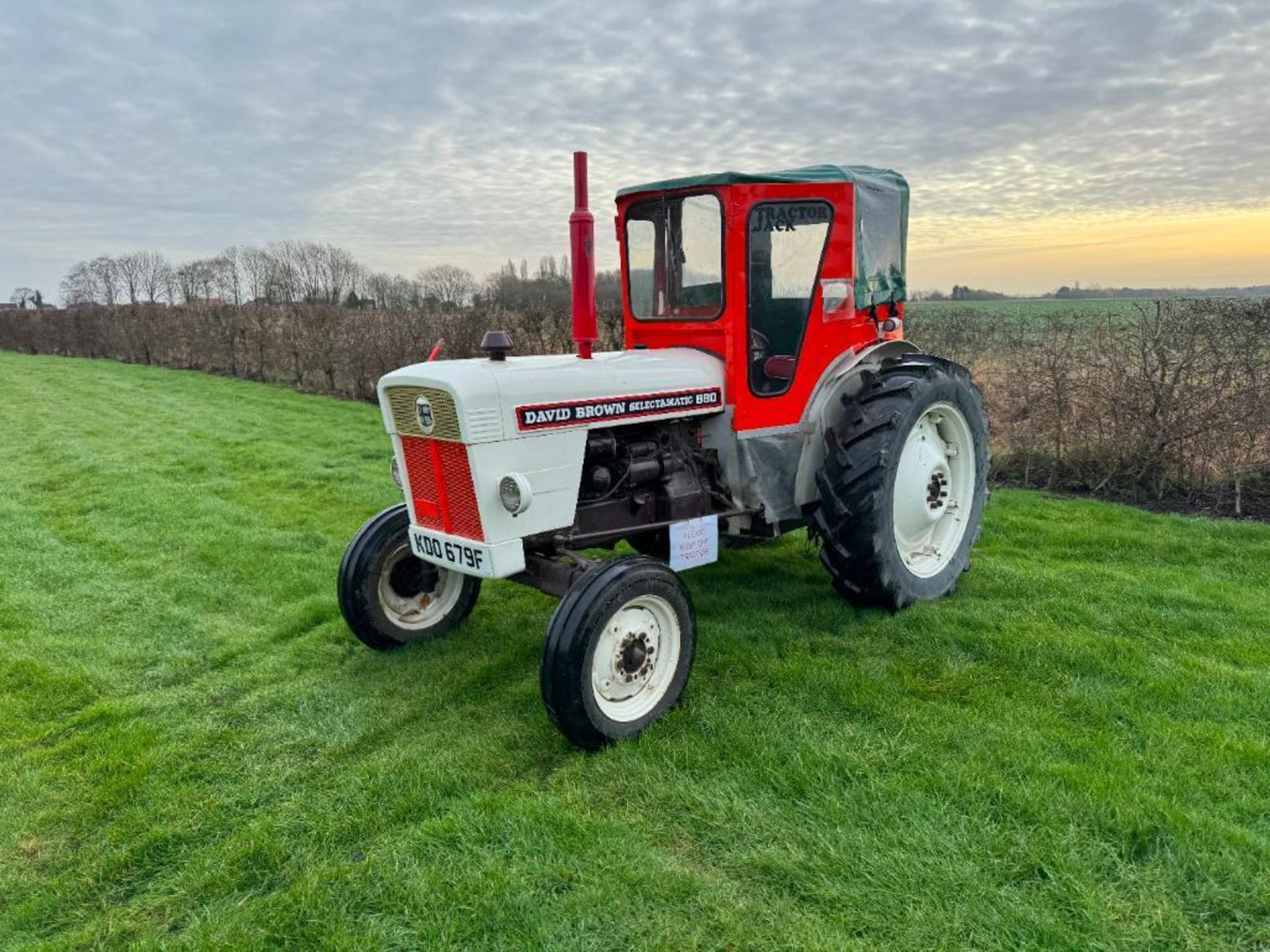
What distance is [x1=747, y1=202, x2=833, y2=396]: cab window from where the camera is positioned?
420cm

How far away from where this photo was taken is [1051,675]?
3809mm

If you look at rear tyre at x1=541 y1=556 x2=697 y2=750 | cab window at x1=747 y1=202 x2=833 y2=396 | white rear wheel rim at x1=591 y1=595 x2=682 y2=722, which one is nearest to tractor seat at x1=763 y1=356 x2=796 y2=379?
cab window at x1=747 y1=202 x2=833 y2=396

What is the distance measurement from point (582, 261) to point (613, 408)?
69 centimetres

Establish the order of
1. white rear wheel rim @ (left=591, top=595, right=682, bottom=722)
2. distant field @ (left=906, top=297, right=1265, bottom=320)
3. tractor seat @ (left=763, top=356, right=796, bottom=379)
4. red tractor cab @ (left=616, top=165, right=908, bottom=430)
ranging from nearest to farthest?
1. white rear wheel rim @ (left=591, top=595, right=682, bottom=722)
2. red tractor cab @ (left=616, top=165, right=908, bottom=430)
3. tractor seat @ (left=763, top=356, right=796, bottom=379)
4. distant field @ (left=906, top=297, right=1265, bottom=320)

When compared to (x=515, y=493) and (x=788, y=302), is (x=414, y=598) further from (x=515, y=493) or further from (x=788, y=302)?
(x=788, y=302)

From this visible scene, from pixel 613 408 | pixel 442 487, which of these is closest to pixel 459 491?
pixel 442 487

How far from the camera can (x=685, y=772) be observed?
3119mm

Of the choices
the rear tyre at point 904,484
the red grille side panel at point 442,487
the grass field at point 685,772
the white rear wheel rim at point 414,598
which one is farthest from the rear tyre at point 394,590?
the rear tyre at point 904,484

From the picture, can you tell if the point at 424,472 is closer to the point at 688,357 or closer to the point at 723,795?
the point at 688,357

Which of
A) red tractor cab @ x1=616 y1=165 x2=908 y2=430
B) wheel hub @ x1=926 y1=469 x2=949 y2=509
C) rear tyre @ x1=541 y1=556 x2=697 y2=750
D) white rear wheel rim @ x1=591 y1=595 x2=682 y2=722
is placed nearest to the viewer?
rear tyre @ x1=541 y1=556 x2=697 y2=750

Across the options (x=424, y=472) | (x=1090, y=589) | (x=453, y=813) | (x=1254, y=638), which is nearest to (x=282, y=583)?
(x=424, y=472)

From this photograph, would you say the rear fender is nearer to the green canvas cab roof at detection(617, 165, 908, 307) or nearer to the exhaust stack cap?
the green canvas cab roof at detection(617, 165, 908, 307)

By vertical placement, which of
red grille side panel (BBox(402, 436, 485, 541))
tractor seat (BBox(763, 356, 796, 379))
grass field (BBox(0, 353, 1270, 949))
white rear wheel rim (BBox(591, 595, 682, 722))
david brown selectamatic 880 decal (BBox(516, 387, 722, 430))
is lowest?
grass field (BBox(0, 353, 1270, 949))

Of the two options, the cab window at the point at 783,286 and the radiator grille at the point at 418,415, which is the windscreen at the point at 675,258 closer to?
the cab window at the point at 783,286
